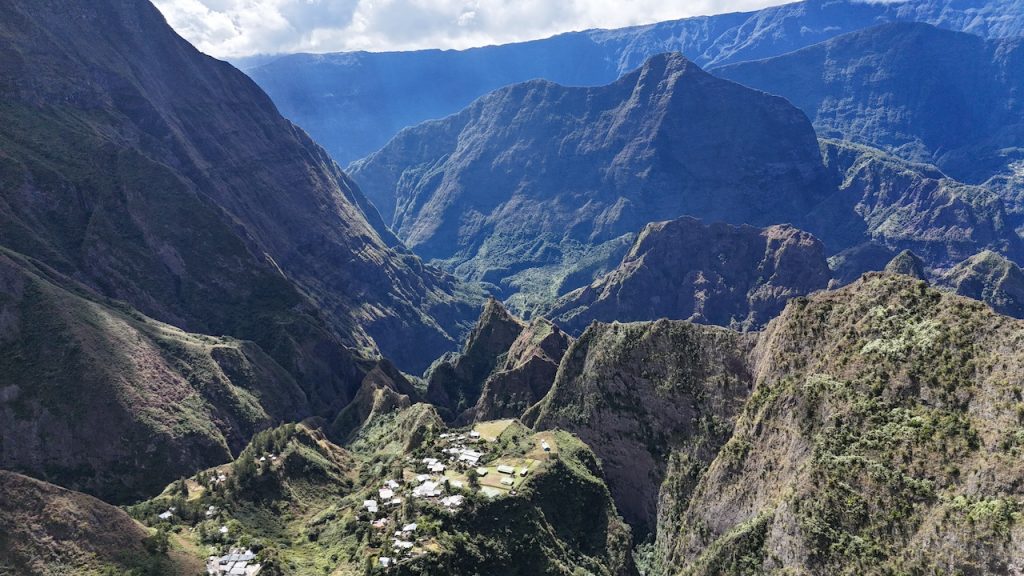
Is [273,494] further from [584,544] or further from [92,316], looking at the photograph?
[92,316]

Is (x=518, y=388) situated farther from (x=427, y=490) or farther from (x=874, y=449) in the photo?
(x=874, y=449)

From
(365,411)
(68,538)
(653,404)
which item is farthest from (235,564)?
(365,411)

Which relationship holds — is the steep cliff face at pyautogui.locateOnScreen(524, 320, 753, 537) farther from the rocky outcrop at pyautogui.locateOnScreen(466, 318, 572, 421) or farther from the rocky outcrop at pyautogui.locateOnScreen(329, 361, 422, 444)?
the rocky outcrop at pyautogui.locateOnScreen(329, 361, 422, 444)

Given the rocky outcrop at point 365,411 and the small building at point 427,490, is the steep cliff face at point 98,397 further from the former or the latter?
the small building at point 427,490

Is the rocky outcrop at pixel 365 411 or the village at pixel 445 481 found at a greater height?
the rocky outcrop at pixel 365 411

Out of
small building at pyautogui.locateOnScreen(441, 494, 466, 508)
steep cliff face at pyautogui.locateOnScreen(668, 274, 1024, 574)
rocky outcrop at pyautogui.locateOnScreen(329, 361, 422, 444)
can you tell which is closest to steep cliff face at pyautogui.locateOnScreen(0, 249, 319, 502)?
rocky outcrop at pyautogui.locateOnScreen(329, 361, 422, 444)

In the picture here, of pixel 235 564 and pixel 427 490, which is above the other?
pixel 427 490

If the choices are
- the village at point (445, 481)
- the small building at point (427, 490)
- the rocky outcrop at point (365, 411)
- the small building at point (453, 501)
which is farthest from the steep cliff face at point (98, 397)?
the small building at point (453, 501)
